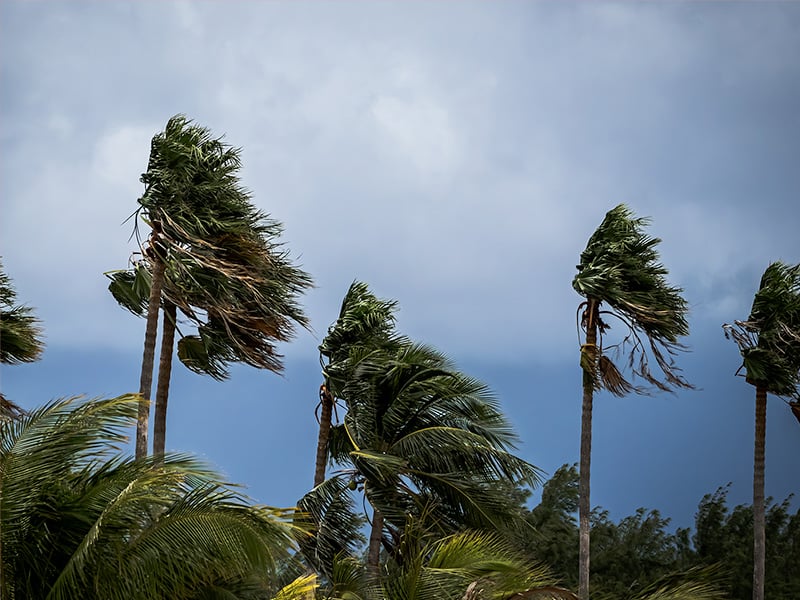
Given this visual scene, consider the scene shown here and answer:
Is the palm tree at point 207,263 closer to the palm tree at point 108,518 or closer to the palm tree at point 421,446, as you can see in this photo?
the palm tree at point 421,446

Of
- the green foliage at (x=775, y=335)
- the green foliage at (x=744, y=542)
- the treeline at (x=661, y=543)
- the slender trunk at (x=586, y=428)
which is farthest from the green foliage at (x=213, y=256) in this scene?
the green foliage at (x=744, y=542)

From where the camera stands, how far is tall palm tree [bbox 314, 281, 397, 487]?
17.6 meters

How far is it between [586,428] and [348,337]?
483 cm

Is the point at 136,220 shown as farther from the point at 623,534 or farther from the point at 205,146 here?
the point at 623,534

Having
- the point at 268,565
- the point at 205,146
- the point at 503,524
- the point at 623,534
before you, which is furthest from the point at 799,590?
the point at 268,565

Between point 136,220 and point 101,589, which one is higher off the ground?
point 136,220

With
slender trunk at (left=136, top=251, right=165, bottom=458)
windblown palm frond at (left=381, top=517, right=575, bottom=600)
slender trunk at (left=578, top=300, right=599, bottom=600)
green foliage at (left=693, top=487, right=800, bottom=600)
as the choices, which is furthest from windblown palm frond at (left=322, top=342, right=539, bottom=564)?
green foliage at (left=693, top=487, right=800, bottom=600)

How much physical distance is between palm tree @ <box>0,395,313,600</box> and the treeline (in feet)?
67.4

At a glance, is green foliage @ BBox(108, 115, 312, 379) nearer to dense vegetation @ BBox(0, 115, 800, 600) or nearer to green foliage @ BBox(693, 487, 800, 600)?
dense vegetation @ BBox(0, 115, 800, 600)

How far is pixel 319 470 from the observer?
17.6 meters

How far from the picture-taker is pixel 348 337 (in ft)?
58.3

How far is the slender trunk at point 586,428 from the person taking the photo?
17.9 meters

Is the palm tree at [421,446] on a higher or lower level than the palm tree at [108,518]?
higher

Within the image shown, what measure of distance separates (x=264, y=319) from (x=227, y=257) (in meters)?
1.13
